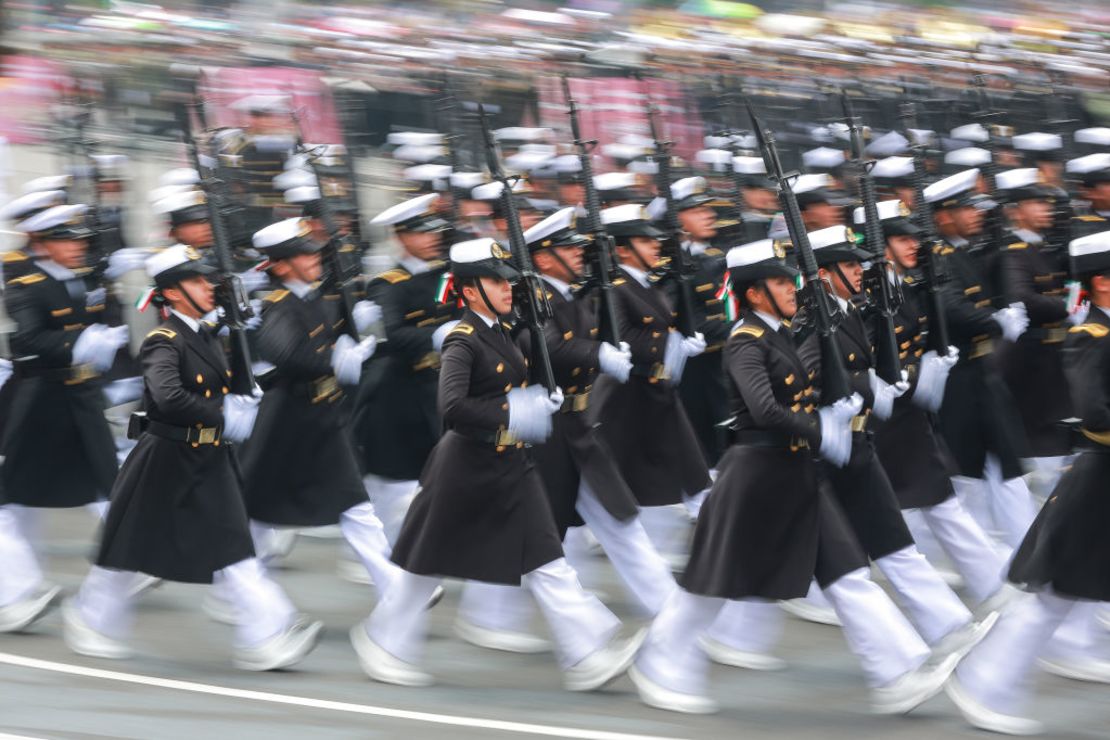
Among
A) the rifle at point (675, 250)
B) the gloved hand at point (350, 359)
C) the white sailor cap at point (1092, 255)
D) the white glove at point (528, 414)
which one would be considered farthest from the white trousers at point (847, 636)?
the rifle at point (675, 250)

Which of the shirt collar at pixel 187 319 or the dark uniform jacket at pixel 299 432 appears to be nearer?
the shirt collar at pixel 187 319

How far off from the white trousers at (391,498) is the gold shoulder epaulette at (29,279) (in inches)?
69.9

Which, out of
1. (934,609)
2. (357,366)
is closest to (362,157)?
(357,366)

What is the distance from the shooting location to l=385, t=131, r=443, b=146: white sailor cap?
1199 cm

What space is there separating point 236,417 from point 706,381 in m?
3.19

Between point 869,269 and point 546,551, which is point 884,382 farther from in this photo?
point 546,551

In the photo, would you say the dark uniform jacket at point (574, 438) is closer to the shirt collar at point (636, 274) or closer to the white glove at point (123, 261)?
the shirt collar at point (636, 274)

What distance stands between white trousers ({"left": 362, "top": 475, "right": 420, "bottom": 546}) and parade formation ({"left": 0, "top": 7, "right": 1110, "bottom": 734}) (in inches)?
1.1

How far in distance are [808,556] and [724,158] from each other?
5703 mm

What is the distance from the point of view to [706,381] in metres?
9.97

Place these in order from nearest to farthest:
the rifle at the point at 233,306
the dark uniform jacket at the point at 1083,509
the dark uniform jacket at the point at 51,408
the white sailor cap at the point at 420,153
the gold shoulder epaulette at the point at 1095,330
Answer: the dark uniform jacket at the point at 1083,509 < the gold shoulder epaulette at the point at 1095,330 < the rifle at the point at 233,306 < the dark uniform jacket at the point at 51,408 < the white sailor cap at the point at 420,153

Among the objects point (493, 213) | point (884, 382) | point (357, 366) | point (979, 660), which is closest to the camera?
point (979, 660)

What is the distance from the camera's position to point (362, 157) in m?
12.8

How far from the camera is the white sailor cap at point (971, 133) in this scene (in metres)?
12.3
